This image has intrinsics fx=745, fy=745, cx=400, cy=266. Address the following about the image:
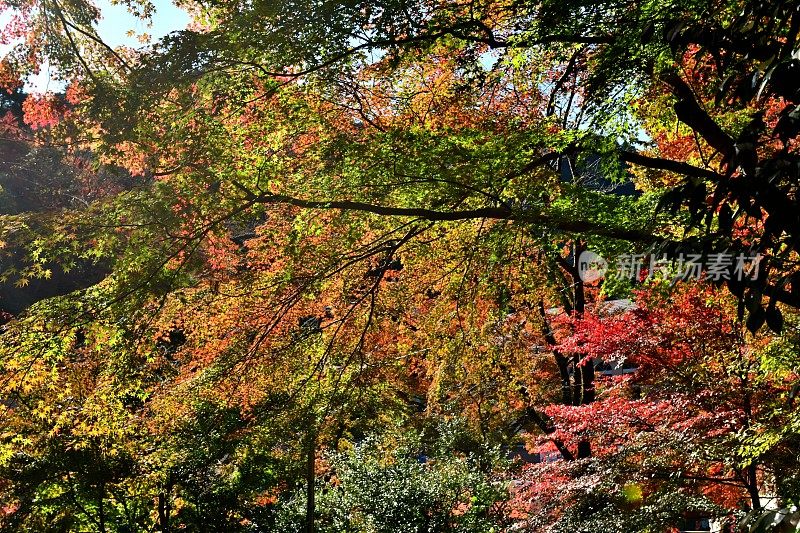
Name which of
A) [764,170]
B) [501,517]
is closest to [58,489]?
[501,517]

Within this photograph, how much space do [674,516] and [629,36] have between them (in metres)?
4.43

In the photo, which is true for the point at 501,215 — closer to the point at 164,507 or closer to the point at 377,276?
the point at 377,276

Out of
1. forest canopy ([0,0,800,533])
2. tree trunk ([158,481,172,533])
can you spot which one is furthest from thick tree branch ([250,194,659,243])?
tree trunk ([158,481,172,533])

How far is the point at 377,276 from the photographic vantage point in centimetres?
774

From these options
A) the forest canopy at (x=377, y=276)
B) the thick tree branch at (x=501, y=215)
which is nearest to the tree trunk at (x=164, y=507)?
the forest canopy at (x=377, y=276)

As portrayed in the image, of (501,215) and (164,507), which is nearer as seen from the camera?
(501,215)

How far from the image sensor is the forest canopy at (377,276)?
19.8 ft

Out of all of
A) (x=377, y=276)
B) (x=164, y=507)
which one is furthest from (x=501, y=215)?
(x=164, y=507)

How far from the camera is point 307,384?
894cm

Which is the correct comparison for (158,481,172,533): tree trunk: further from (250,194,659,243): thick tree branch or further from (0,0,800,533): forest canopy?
(250,194,659,243): thick tree branch

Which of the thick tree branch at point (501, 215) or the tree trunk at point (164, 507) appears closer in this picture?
the thick tree branch at point (501, 215)

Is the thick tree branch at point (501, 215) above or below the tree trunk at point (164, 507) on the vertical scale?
above

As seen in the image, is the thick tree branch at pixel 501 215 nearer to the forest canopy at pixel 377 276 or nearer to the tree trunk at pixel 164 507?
the forest canopy at pixel 377 276

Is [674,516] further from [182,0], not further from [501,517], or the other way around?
[182,0]
